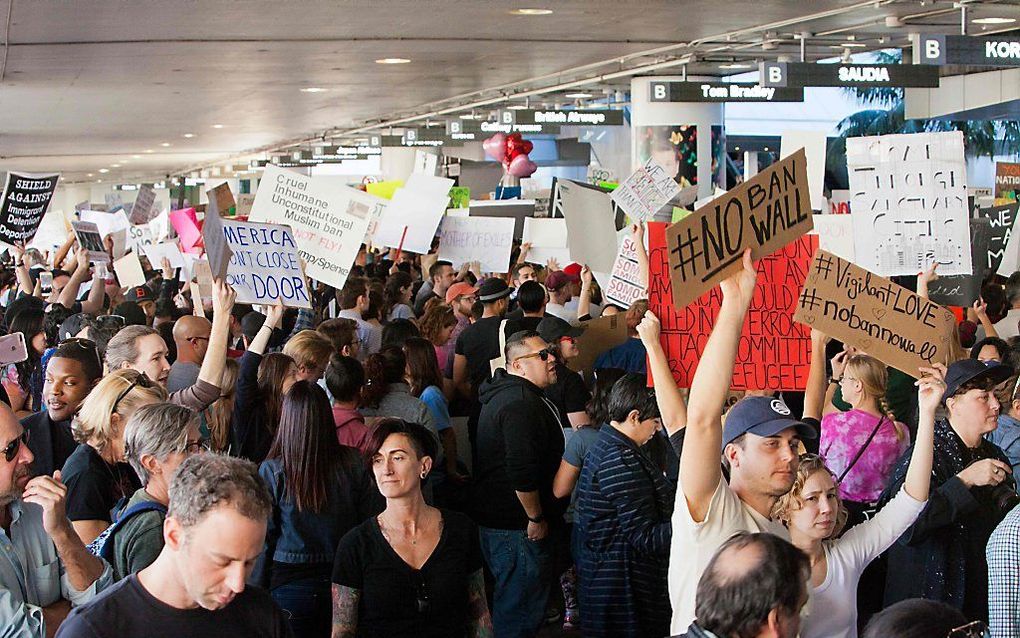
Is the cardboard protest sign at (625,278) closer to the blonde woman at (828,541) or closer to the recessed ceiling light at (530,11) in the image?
the blonde woman at (828,541)

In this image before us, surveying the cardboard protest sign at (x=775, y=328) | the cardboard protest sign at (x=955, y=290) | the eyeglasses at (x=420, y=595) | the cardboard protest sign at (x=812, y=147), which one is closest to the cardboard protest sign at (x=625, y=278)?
the cardboard protest sign at (x=812, y=147)

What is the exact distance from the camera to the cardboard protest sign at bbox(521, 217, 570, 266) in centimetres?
1788

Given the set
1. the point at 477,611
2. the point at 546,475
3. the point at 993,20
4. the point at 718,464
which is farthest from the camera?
the point at 993,20

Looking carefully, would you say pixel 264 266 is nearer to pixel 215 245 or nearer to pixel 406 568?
pixel 215 245

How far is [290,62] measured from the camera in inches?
784

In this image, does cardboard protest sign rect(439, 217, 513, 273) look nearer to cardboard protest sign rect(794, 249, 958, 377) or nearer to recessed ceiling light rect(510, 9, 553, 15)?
recessed ceiling light rect(510, 9, 553, 15)

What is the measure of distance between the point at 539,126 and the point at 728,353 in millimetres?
21850

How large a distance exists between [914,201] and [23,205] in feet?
36.1

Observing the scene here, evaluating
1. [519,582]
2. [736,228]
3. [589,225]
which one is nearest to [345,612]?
[736,228]

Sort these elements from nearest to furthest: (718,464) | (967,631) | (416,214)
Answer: (967,631) → (718,464) → (416,214)

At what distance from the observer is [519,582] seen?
22.4 ft

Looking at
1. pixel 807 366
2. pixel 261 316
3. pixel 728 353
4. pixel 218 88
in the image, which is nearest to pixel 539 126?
pixel 218 88

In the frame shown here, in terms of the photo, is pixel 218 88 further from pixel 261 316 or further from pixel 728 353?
pixel 728 353

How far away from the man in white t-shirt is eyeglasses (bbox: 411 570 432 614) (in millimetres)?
1009
